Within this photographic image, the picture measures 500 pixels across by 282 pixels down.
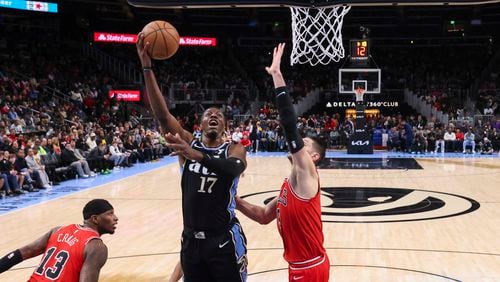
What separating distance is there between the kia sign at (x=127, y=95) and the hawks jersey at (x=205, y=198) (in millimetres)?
23152

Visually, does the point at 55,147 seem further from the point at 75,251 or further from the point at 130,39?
the point at 130,39

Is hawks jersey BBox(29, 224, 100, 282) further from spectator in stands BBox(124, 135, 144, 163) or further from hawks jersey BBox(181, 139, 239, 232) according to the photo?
spectator in stands BBox(124, 135, 144, 163)

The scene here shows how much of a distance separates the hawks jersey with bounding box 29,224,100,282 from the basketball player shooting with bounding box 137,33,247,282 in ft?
2.00

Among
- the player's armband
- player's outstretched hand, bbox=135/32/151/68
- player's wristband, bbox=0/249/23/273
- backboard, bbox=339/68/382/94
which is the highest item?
backboard, bbox=339/68/382/94

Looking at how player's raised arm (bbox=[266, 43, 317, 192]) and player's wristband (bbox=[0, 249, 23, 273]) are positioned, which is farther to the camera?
player's wristband (bbox=[0, 249, 23, 273])

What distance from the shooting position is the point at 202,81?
3219 centimetres

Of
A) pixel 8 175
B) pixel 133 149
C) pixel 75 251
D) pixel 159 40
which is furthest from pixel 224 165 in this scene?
pixel 133 149

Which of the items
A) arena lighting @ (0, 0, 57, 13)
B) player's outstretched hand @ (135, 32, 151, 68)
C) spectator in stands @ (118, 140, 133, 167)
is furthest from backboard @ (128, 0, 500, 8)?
arena lighting @ (0, 0, 57, 13)

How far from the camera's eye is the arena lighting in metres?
24.0

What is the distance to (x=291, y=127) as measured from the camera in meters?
3.28

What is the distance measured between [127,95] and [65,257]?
24.1 meters

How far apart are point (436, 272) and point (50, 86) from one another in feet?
63.2

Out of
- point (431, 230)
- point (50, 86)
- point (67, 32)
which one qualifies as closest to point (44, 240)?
point (431, 230)

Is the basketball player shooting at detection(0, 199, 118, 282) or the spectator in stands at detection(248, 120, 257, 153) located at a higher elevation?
the basketball player shooting at detection(0, 199, 118, 282)
